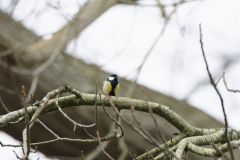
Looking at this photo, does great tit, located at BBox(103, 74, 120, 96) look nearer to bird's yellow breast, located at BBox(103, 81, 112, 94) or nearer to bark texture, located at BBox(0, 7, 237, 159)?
bird's yellow breast, located at BBox(103, 81, 112, 94)

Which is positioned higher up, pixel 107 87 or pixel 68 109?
pixel 68 109

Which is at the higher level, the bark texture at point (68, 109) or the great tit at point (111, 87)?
the bark texture at point (68, 109)

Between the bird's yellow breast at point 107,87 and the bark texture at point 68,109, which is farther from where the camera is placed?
the bark texture at point 68,109

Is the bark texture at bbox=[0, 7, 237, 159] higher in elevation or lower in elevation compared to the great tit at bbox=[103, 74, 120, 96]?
higher

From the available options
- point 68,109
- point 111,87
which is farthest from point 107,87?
point 68,109

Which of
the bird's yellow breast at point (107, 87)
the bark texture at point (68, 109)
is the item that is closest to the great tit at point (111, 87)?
the bird's yellow breast at point (107, 87)

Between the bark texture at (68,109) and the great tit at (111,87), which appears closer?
the great tit at (111,87)

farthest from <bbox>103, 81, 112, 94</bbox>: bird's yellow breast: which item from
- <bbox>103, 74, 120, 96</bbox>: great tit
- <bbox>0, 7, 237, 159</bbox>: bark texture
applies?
<bbox>0, 7, 237, 159</bbox>: bark texture

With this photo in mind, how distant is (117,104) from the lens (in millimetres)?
2162

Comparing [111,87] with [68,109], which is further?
[68,109]

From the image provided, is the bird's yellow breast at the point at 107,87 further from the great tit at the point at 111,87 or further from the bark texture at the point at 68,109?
the bark texture at the point at 68,109

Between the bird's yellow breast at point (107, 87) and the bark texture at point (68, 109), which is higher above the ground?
the bark texture at point (68, 109)

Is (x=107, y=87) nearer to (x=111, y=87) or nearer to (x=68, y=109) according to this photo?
(x=111, y=87)

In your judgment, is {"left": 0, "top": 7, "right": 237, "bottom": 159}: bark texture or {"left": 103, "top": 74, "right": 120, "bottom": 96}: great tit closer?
{"left": 103, "top": 74, "right": 120, "bottom": 96}: great tit
